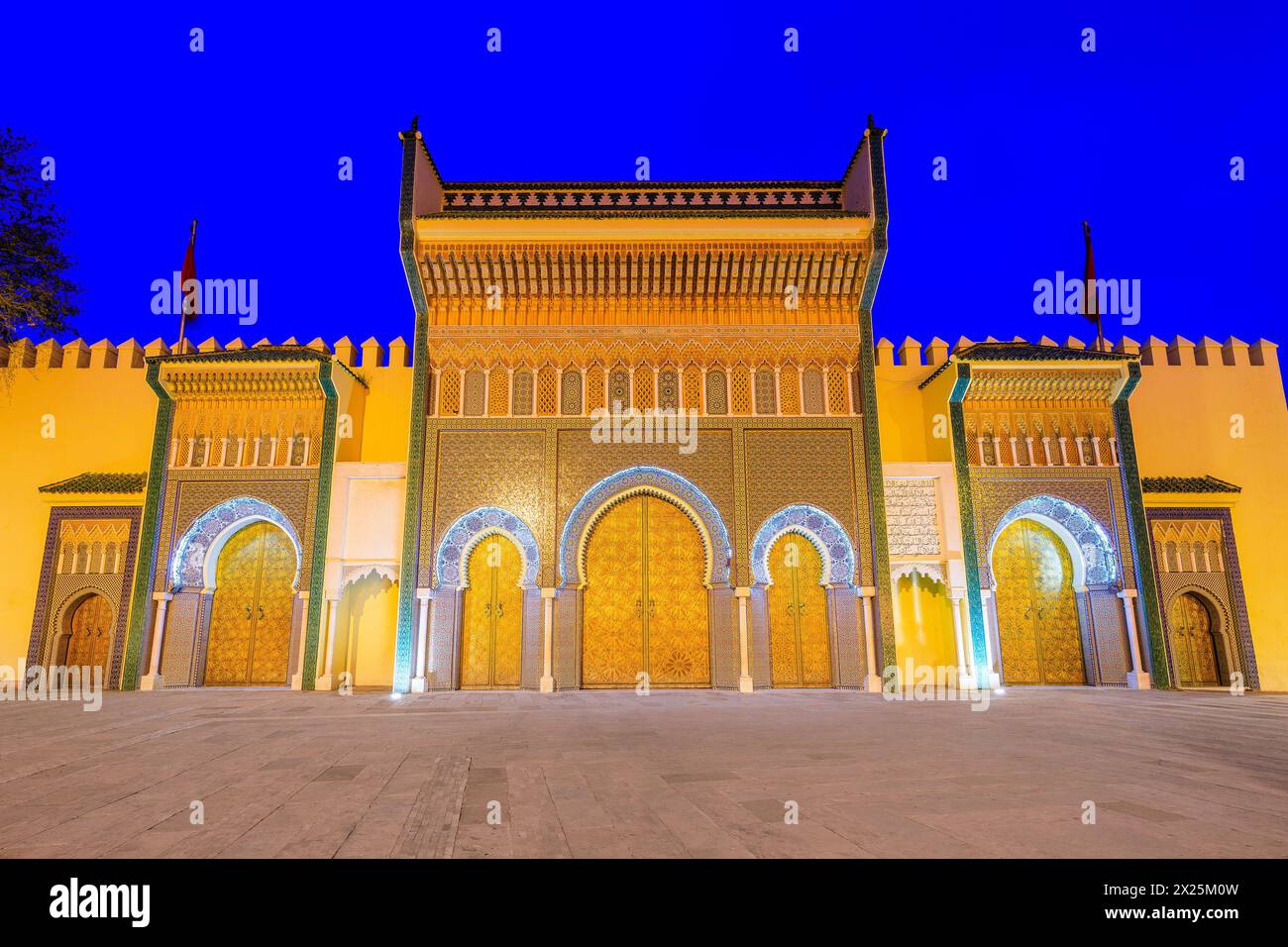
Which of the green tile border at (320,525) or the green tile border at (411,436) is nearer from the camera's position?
the green tile border at (411,436)

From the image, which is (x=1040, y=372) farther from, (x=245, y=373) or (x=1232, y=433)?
(x=245, y=373)

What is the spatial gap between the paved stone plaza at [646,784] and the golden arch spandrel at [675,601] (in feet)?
11.1

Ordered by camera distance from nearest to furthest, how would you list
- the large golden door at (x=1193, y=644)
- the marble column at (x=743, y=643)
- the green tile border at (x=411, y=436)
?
1. the marble column at (x=743, y=643)
2. the green tile border at (x=411, y=436)
3. the large golden door at (x=1193, y=644)

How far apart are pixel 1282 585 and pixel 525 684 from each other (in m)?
12.7

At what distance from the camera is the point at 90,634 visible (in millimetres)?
11102

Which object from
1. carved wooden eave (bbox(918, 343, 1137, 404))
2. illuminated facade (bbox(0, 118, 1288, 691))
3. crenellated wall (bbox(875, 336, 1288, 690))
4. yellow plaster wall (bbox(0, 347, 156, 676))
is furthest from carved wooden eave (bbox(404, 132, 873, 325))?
yellow plaster wall (bbox(0, 347, 156, 676))

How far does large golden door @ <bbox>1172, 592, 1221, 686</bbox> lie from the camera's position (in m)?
10.8

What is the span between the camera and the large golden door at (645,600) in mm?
10344

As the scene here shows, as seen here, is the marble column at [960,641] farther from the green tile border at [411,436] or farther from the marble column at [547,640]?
the green tile border at [411,436]

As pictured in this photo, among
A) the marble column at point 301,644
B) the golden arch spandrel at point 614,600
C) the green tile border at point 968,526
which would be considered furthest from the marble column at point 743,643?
the marble column at point 301,644

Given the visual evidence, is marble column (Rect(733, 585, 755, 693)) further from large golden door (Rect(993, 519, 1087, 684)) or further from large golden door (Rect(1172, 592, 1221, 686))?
large golden door (Rect(1172, 592, 1221, 686))

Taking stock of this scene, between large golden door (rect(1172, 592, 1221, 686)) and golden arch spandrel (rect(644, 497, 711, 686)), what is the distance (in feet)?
24.9

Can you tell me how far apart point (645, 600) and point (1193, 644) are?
8.91 meters
